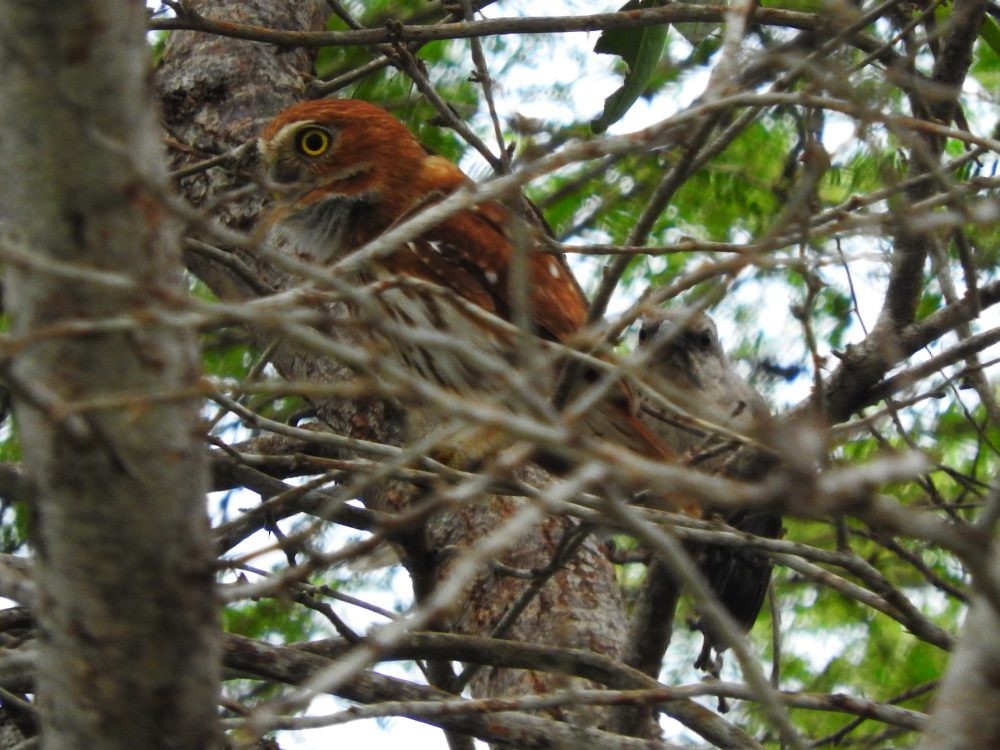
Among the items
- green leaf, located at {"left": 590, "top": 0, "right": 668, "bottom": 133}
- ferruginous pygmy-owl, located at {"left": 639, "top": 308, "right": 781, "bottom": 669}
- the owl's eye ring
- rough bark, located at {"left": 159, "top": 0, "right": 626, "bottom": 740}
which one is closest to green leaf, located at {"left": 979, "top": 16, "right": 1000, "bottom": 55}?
green leaf, located at {"left": 590, "top": 0, "right": 668, "bottom": 133}

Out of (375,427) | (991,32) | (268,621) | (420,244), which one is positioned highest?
(991,32)

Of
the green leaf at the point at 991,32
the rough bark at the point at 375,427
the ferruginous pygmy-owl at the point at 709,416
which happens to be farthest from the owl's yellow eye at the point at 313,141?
the green leaf at the point at 991,32

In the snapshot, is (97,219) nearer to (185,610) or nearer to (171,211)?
(171,211)

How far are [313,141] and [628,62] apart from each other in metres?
1.15

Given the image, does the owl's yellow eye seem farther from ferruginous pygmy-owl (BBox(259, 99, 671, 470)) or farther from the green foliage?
the green foliage

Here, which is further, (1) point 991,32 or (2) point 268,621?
(2) point 268,621

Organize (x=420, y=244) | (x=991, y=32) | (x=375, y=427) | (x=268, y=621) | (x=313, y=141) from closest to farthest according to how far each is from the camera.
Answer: (x=991, y=32) → (x=375, y=427) → (x=420, y=244) → (x=313, y=141) → (x=268, y=621)

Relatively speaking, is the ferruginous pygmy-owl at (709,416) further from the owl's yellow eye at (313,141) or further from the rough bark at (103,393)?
the owl's yellow eye at (313,141)

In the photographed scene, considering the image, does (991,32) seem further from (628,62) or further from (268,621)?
(268,621)

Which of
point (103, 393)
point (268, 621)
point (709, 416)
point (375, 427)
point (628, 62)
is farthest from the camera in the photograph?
point (268, 621)

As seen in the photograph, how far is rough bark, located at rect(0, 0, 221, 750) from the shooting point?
1652 millimetres

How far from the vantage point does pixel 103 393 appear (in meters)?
1.73

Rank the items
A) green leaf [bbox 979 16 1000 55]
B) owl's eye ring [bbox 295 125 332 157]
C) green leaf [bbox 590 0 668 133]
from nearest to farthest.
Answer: green leaf [bbox 979 16 1000 55] → green leaf [bbox 590 0 668 133] → owl's eye ring [bbox 295 125 332 157]

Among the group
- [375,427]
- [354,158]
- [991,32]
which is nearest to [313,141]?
[354,158]
